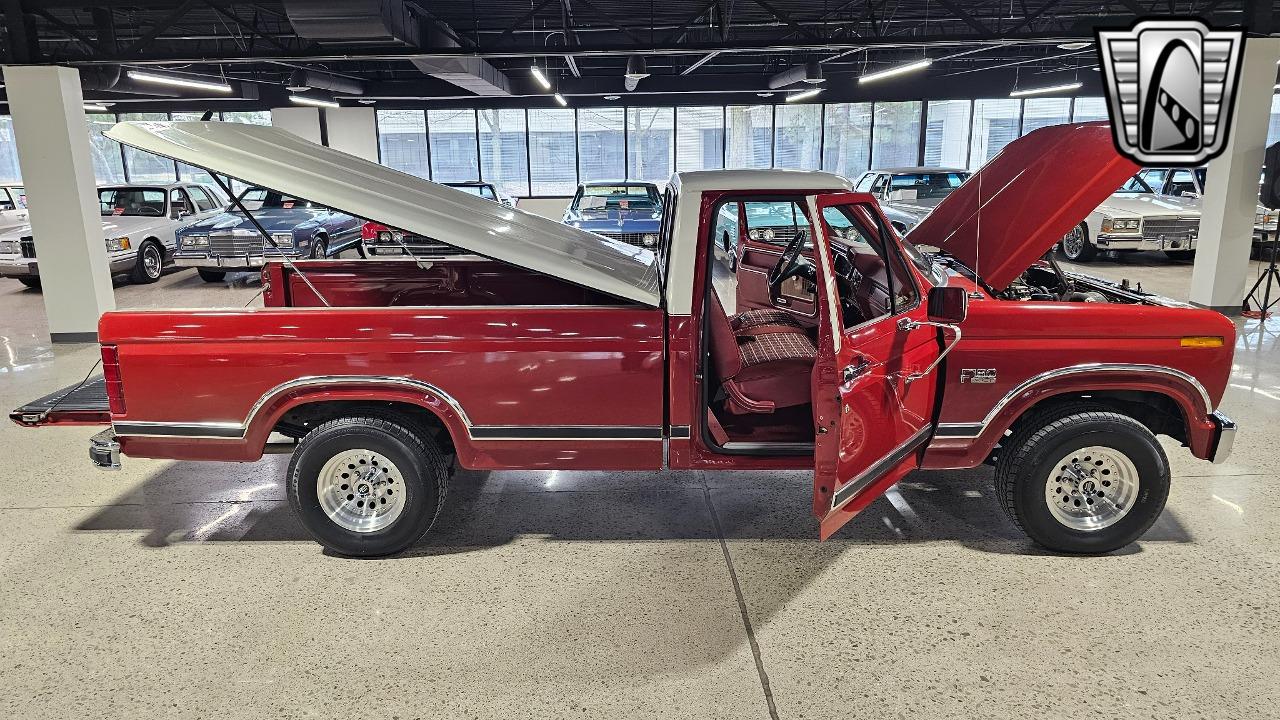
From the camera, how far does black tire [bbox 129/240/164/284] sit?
1346cm

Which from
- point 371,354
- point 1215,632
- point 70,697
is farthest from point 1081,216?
point 70,697

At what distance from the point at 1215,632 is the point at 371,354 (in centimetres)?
396

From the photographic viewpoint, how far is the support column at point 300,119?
81.1ft

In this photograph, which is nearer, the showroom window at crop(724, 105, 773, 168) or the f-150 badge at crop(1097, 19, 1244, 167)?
the f-150 badge at crop(1097, 19, 1244, 167)

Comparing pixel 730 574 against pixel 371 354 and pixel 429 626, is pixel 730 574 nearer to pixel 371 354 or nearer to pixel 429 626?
pixel 429 626

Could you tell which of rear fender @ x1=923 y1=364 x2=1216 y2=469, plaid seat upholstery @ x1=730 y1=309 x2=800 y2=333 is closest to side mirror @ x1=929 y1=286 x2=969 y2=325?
rear fender @ x1=923 y1=364 x2=1216 y2=469

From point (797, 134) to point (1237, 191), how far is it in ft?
56.8

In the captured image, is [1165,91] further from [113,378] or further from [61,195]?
[61,195]

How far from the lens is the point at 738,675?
3.31 metres

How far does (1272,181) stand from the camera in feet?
A: 30.4

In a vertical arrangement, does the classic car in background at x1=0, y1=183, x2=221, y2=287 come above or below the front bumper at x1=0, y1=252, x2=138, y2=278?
above

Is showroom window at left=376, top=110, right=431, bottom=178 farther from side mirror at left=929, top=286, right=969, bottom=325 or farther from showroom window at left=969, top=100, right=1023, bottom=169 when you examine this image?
side mirror at left=929, top=286, right=969, bottom=325

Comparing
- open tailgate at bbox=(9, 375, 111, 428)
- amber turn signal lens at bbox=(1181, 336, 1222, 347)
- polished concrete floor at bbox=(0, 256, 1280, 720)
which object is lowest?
polished concrete floor at bbox=(0, 256, 1280, 720)

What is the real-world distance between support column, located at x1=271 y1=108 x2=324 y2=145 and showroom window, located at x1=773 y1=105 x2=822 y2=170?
1405 centimetres
